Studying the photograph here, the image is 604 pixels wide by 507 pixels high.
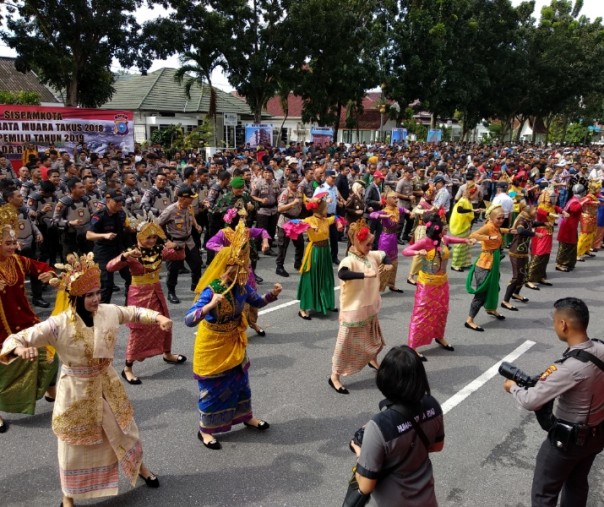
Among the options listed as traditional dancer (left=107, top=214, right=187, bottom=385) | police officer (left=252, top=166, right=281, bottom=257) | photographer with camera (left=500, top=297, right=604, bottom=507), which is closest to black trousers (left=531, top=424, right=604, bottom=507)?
photographer with camera (left=500, top=297, right=604, bottom=507)

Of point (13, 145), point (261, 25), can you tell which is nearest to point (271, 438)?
point (13, 145)

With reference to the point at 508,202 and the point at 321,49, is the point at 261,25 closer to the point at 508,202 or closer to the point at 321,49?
the point at 321,49

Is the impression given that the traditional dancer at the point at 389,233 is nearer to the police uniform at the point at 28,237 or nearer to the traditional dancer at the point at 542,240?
the traditional dancer at the point at 542,240

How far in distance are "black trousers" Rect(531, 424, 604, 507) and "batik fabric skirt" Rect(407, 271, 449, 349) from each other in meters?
2.91

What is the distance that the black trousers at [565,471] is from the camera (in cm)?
315

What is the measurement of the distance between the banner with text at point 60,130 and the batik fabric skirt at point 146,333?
967cm

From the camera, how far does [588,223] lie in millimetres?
11570

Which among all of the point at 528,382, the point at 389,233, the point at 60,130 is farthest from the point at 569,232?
the point at 60,130

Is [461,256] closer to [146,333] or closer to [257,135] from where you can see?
[146,333]

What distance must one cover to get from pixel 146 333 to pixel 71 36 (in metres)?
16.7

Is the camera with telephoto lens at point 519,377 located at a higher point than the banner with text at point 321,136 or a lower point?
lower

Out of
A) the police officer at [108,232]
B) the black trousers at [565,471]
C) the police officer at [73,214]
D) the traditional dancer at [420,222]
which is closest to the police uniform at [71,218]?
the police officer at [73,214]

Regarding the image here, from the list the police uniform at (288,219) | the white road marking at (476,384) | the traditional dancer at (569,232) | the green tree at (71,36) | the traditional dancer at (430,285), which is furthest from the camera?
the green tree at (71,36)

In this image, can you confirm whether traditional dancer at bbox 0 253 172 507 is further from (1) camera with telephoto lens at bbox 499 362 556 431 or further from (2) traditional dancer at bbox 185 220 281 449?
(1) camera with telephoto lens at bbox 499 362 556 431
